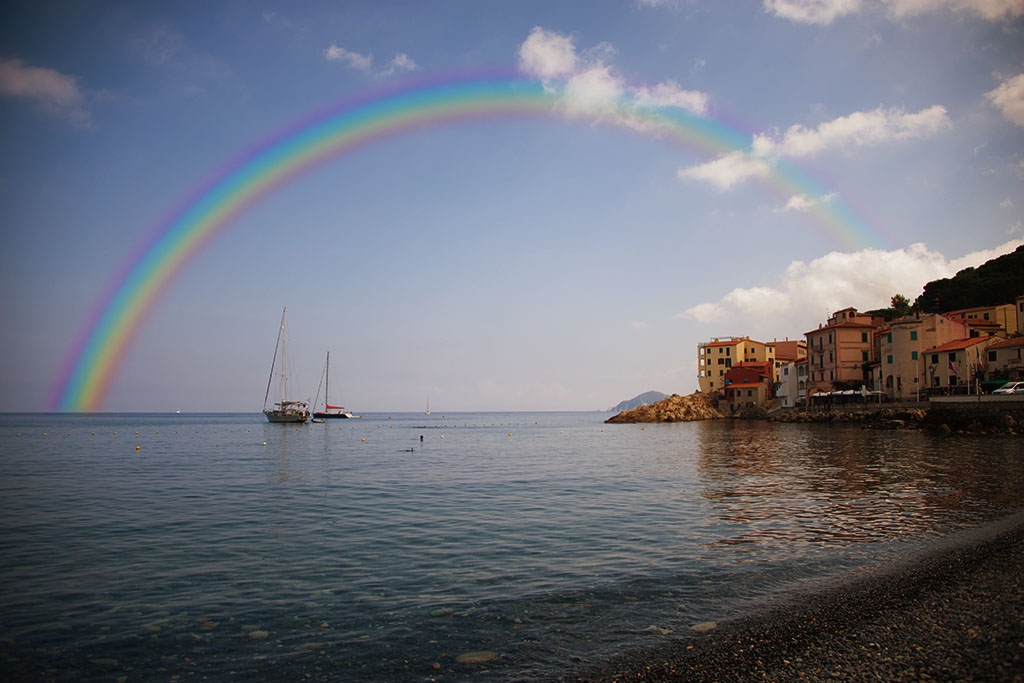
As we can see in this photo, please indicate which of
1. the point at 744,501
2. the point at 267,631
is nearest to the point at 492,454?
the point at 744,501

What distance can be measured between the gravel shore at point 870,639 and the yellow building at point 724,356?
128 m

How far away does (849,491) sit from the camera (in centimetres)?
2605

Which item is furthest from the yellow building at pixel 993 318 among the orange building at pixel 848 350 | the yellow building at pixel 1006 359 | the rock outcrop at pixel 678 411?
the rock outcrop at pixel 678 411

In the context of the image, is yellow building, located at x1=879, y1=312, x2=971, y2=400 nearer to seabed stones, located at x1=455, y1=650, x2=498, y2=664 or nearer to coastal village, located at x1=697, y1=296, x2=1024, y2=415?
coastal village, located at x1=697, y1=296, x2=1024, y2=415

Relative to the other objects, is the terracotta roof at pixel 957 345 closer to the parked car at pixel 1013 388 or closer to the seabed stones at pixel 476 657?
the parked car at pixel 1013 388

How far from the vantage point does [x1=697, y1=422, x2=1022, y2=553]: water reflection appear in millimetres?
17641

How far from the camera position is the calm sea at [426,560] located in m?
9.82

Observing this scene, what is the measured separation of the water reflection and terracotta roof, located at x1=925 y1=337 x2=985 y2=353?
34359 mm

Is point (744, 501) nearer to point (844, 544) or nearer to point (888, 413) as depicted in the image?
point (844, 544)

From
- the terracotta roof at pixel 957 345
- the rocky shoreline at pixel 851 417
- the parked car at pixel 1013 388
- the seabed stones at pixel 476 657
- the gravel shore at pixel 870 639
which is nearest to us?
the gravel shore at pixel 870 639

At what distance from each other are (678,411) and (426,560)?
117657 mm

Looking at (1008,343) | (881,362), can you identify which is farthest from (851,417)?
(1008,343)

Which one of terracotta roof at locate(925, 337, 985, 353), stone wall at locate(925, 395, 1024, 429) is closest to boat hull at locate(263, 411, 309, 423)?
stone wall at locate(925, 395, 1024, 429)

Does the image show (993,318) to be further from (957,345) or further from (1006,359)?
(1006,359)
